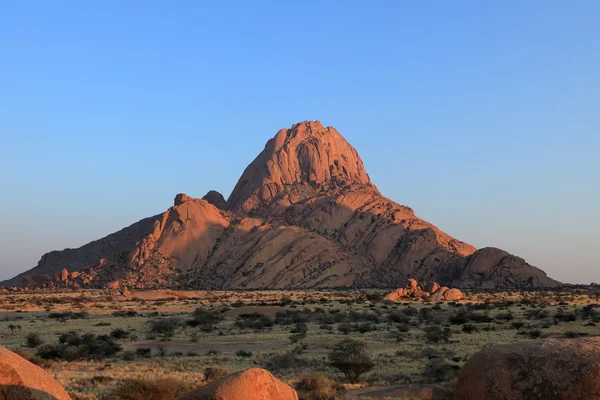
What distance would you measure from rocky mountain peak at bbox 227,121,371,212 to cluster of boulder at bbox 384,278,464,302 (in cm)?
7782

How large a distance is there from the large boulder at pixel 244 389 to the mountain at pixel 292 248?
11783 cm

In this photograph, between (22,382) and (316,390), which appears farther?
(316,390)

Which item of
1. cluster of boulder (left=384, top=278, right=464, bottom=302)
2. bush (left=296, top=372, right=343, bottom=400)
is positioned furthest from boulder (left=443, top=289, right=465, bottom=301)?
bush (left=296, top=372, right=343, bottom=400)

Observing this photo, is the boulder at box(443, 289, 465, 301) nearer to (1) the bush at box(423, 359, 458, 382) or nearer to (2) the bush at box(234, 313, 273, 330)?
(2) the bush at box(234, 313, 273, 330)

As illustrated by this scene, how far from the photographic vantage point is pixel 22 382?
30.0 feet

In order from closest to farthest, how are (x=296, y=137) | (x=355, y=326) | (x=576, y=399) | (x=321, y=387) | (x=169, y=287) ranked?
(x=576, y=399) → (x=321, y=387) → (x=355, y=326) → (x=169, y=287) → (x=296, y=137)

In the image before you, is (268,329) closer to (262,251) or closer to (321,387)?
(321,387)

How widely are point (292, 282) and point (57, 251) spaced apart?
85.0m

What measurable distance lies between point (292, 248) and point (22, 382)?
124850 mm

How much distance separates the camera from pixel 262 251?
134000 mm

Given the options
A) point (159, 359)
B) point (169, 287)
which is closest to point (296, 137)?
point (169, 287)

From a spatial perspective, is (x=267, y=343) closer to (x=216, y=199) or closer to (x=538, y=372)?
(x=538, y=372)

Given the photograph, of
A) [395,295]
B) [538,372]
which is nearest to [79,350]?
[538,372]

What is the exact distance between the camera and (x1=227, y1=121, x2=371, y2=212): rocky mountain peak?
164m
